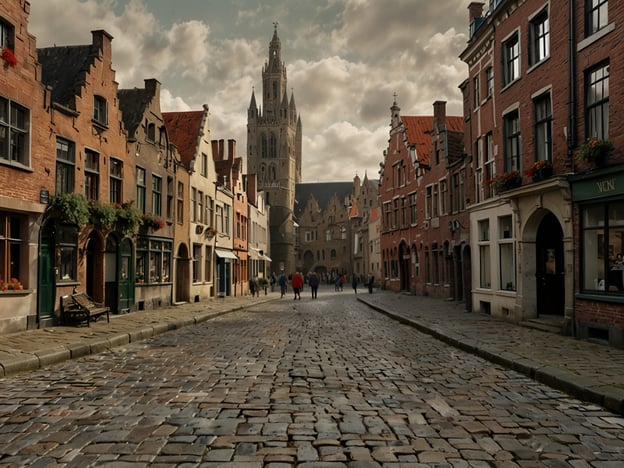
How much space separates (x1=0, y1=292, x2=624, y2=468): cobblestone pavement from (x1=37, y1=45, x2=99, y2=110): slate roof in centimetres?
1035

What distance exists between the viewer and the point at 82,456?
4.90m

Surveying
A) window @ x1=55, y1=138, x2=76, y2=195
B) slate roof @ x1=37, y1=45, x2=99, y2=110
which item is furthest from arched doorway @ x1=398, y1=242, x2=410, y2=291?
window @ x1=55, y1=138, x2=76, y2=195

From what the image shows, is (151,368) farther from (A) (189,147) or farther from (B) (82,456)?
(A) (189,147)

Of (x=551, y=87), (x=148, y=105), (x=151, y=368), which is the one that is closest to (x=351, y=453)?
(x=151, y=368)

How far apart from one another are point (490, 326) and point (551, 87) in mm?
6336

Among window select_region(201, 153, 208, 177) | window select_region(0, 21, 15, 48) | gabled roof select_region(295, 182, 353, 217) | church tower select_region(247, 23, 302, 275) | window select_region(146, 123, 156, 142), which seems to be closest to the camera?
window select_region(0, 21, 15, 48)

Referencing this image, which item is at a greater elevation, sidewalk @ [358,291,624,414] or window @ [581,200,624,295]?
window @ [581,200,624,295]

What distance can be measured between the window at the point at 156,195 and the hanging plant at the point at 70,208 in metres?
7.46

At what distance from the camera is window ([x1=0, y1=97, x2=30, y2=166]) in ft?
45.3

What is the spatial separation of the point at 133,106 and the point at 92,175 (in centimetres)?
577

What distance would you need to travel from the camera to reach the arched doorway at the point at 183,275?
27969mm

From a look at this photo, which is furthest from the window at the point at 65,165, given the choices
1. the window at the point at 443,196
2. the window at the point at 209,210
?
the window at the point at 443,196

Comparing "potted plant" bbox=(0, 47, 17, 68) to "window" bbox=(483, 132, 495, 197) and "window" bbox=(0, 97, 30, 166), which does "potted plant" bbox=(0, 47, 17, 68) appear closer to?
"window" bbox=(0, 97, 30, 166)

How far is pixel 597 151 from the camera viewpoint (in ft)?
38.3
